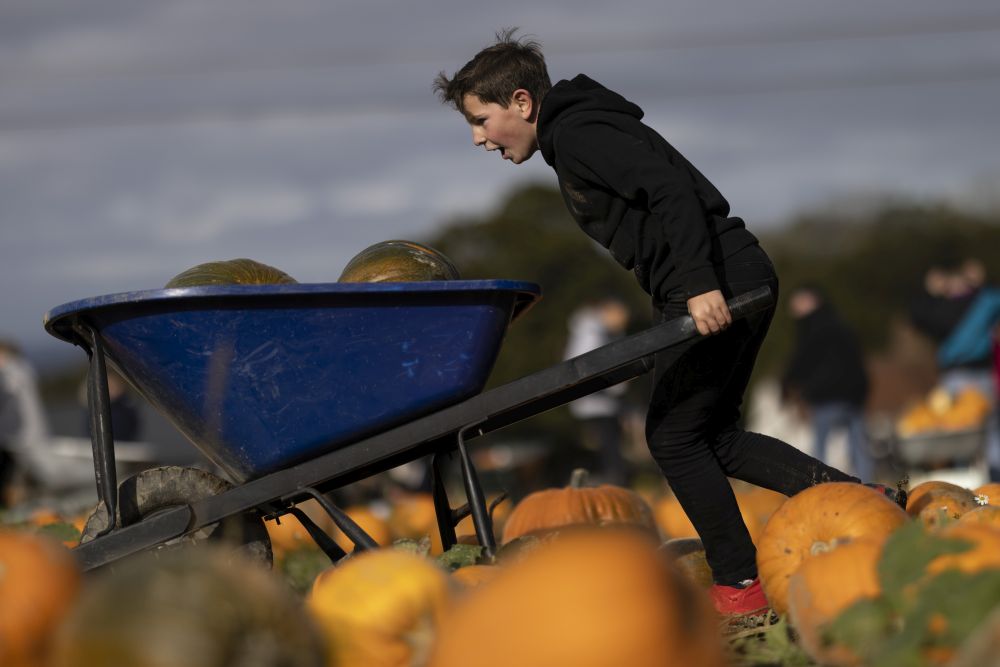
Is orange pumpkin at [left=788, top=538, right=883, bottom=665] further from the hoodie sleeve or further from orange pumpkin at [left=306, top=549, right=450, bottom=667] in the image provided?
the hoodie sleeve

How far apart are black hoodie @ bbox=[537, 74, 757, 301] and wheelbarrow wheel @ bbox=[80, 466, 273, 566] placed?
4.74ft

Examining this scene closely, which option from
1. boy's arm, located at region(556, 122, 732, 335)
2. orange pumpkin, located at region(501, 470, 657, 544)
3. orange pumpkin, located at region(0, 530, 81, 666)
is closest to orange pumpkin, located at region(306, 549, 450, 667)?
orange pumpkin, located at region(0, 530, 81, 666)

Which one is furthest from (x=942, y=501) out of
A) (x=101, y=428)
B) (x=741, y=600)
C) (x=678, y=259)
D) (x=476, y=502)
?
(x=101, y=428)

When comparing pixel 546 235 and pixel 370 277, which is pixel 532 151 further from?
pixel 546 235

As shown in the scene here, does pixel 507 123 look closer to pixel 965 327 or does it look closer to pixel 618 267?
pixel 965 327

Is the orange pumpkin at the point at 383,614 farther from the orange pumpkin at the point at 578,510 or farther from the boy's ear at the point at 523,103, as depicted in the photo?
the orange pumpkin at the point at 578,510

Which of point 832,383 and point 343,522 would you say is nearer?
point 343,522

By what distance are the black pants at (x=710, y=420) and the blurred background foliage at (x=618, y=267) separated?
897 cm

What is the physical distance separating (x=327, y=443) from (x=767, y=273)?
57.1 inches

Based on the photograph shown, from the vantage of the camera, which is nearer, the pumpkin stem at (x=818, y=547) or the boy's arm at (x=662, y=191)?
the pumpkin stem at (x=818, y=547)

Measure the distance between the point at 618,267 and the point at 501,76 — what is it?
26838 millimetres

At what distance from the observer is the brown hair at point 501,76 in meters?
3.88

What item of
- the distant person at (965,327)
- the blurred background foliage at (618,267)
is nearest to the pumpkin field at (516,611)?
the distant person at (965,327)

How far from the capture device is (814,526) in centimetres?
319
